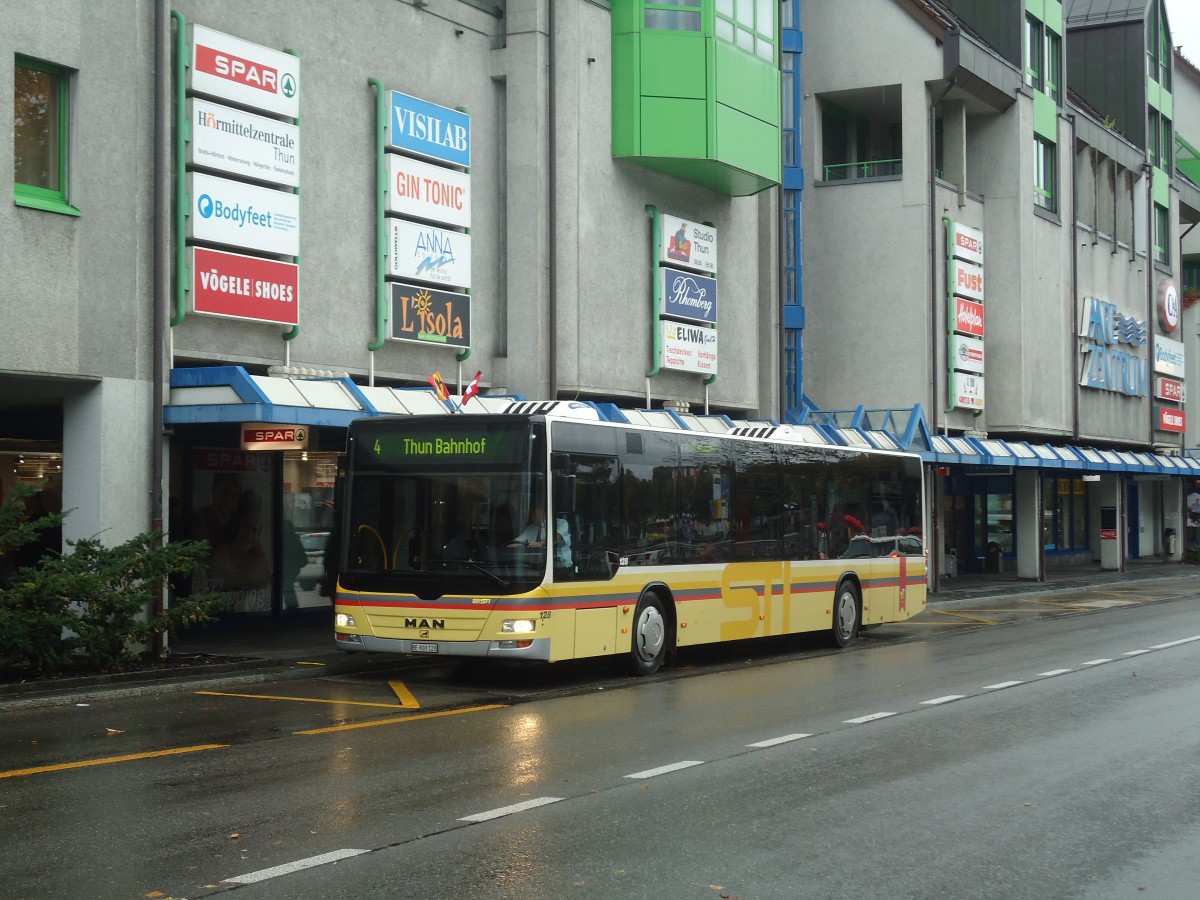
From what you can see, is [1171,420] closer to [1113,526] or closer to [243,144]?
[1113,526]

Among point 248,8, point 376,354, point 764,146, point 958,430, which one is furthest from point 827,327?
point 248,8

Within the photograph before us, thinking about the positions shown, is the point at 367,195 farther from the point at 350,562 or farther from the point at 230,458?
the point at 350,562

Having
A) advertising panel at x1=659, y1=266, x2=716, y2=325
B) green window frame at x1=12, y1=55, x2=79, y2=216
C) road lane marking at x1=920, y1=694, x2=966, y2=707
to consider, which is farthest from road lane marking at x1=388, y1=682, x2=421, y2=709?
advertising panel at x1=659, y1=266, x2=716, y2=325

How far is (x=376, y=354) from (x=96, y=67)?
239 inches

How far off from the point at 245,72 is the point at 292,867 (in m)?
14.1

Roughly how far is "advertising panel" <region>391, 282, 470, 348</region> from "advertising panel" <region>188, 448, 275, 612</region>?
316 centimetres

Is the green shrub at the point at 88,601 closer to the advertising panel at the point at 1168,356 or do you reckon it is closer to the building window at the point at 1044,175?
the building window at the point at 1044,175

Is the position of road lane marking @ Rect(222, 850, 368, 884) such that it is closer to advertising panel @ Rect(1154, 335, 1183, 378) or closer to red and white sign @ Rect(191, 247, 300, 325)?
red and white sign @ Rect(191, 247, 300, 325)

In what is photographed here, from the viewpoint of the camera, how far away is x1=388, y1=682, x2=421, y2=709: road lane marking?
544 inches

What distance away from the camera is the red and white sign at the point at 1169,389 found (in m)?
52.2

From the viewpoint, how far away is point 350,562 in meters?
15.5

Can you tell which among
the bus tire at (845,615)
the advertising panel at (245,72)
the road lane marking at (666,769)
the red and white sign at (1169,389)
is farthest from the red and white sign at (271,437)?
the red and white sign at (1169,389)

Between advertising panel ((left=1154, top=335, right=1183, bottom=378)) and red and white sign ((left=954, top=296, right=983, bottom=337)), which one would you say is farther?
advertising panel ((left=1154, top=335, right=1183, bottom=378))

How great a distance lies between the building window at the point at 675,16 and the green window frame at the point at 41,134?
12120 millimetres
